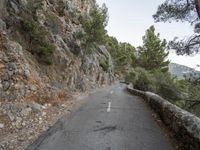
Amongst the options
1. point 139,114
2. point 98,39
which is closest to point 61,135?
point 139,114

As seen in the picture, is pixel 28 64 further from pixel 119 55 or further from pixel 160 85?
pixel 119 55

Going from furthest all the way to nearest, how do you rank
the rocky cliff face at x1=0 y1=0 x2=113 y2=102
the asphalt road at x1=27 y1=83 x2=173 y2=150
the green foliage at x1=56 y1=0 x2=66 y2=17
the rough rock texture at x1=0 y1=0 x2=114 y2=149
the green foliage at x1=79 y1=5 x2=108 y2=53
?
the green foliage at x1=56 y1=0 x2=66 y2=17
the green foliage at x1=79 y1=5 x2=108 y2=53
the rocky cliff face at x1=0 y1=0 x2=113 y2=102
the rough rock texture at x1=0 y1=0 x2=114 y2=149
the asphalt road at x1=27 y1=83 x2=173 y2=150

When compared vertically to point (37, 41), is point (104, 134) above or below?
below

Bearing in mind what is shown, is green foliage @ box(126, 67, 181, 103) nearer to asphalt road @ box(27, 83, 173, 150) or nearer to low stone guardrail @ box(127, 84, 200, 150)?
asphalt road @ box(27, 83, 173, 150)

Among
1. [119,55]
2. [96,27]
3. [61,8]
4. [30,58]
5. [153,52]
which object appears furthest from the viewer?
[119,55]

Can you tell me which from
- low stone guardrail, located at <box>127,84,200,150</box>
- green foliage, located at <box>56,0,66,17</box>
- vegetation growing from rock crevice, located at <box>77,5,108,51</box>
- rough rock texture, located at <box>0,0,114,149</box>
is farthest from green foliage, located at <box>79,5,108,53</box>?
low stone guardrail, located at <box>127,84,200,150</box>

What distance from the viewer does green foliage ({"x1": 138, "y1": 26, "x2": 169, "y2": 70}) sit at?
4906 cm

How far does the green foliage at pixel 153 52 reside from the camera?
161 feet

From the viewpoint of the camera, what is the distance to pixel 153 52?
49.2 meters

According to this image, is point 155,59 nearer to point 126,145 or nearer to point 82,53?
point 82,53

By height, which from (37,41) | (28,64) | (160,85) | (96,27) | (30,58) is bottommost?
(160,85)

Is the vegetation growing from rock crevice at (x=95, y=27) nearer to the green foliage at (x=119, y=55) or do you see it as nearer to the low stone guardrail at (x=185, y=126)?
the low stone guardrail at (x=185, y=126)

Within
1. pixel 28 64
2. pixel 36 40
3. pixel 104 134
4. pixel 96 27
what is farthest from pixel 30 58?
pixel 96 27

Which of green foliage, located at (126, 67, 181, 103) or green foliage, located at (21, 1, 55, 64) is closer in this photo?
green foliage, located at (21, 1, 55, 64)
